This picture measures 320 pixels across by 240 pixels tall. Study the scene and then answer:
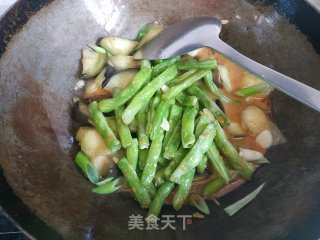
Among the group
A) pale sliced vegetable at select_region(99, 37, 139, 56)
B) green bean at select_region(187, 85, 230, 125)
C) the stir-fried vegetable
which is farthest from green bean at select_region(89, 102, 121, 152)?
green bean at select_region(187, 85, 230, 125)

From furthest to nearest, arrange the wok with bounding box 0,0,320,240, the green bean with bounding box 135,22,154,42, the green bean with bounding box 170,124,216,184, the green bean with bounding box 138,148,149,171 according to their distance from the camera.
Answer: the green bean with bounding box 135,22,154,42 < the green bean with bounding box 138,148,149,171 < the green bean with bounding box 170,124,216,184 < the wok with bounding box 0,0,320,240

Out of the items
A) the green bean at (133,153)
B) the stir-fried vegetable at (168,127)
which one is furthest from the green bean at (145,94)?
the green bean at (133,153)

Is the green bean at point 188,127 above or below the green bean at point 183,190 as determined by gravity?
above

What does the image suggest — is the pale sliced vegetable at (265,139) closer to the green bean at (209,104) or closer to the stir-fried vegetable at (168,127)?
the stir-fried vegetable at (168,127)

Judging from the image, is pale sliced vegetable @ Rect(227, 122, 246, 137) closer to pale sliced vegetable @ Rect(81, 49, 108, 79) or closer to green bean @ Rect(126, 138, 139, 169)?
green bean @ Rect(126, 138, 139, 169)

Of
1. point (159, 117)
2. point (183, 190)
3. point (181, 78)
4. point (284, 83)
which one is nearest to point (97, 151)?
point (159, 117)

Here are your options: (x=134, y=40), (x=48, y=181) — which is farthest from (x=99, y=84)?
(x=48, y=181)
